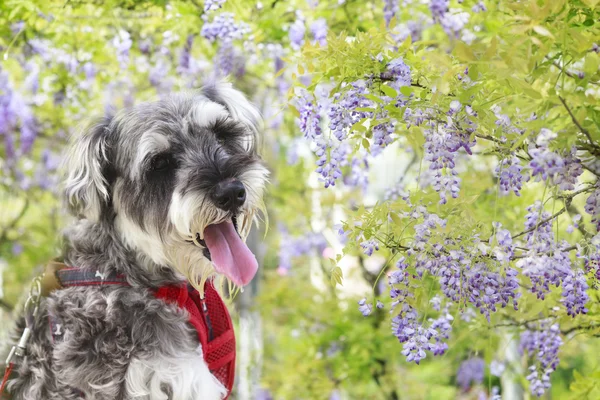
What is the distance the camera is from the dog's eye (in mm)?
2920

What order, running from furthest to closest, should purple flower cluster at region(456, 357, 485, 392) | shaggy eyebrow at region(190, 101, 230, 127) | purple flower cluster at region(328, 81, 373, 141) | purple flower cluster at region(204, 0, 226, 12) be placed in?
1. purple flower cluster at region(456, 357, 485, 392)
2. purple flower cluster at region(204, 0, 226, 12)
3. shaggy eyebrow at region(190, 101, 230, 127)
4. purple flower cluster at region(328, 81, 373, 141)


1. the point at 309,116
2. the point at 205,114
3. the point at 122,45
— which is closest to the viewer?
the point at 309,116

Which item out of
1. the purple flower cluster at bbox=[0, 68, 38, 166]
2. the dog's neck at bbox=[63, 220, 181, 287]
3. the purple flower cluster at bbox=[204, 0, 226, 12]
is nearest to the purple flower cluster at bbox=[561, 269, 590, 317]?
the dog's neck at bbox=[63, 220, 181, 287]

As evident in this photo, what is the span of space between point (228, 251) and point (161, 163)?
1.47 feet

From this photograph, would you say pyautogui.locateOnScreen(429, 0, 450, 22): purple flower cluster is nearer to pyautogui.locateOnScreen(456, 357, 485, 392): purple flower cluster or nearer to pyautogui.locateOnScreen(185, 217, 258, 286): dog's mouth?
pyautogui.locateOnScreen(185, 217, 258, 286): dog's mouth

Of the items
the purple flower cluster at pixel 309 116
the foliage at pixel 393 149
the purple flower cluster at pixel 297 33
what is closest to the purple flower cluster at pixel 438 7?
the foliage at pixel 393 149

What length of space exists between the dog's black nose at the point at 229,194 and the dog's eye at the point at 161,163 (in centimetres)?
27

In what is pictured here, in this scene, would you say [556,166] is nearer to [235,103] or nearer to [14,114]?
[235,103]

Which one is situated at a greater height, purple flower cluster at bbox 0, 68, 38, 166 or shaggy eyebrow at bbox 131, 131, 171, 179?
shaggy eyebrow at bbox 131, 131, 171, 179

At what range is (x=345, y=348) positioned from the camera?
17.7 ft

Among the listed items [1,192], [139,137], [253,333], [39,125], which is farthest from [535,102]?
[1,192]

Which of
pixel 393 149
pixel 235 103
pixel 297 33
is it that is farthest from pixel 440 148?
pixel 393 149

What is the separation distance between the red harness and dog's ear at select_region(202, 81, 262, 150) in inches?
29.2

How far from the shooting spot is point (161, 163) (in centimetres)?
294
